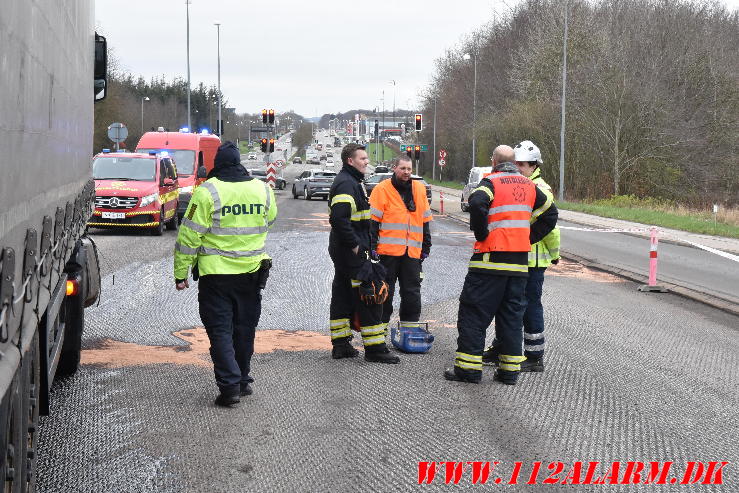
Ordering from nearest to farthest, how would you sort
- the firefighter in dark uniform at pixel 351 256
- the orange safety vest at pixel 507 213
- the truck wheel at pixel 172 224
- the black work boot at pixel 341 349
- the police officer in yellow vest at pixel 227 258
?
the police officer in yellow vest at pixel 227 258
the orange safety vest at pixel 507 213
the firefighter in dark uniform at pixel 351 256
the black work boot at pixel 341 349
the truck wheel at pixel 172 224

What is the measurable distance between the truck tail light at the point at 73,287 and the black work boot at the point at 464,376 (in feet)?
9.10

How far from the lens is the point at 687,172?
151 feet

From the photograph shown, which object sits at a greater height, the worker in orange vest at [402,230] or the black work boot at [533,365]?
the worker in orange vest at [402,230]

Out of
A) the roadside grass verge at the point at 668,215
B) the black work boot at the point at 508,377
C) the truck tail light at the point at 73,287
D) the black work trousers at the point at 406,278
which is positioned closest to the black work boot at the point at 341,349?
the black work trousers at the point at 406,278

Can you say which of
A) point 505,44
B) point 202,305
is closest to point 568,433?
point 202,305

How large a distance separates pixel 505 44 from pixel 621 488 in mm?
73042

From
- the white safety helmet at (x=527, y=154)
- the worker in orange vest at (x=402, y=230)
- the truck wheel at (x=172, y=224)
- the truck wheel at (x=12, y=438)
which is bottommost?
the truck wheel at (x=172, y=224)

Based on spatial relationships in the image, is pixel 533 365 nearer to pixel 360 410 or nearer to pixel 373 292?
pixel 373 292

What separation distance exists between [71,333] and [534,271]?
3.59 metres

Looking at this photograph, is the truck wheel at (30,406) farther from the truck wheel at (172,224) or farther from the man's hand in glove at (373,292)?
the truck wheel at (172,224)

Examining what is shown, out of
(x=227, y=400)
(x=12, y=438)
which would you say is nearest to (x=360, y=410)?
(x=227, y=400)

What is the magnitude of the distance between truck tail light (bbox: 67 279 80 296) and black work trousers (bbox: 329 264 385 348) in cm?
214

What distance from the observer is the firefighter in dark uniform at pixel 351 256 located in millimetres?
7953

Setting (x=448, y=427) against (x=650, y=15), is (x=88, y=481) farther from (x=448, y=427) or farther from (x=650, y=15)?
(x=650, y=15)
